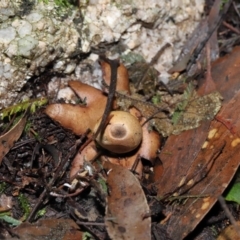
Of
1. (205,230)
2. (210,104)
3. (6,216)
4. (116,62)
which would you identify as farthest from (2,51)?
(205,230)

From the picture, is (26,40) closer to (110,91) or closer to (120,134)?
(110,91)

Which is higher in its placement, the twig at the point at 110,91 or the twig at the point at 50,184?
the twig at the point at 110,91

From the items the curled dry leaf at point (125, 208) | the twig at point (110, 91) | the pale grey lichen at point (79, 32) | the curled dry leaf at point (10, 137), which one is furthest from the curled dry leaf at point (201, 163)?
the curled dry leaf at point (10, 137)

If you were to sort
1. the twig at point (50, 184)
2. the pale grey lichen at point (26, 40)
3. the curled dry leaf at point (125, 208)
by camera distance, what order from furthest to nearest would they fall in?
the pale grey lichen at point (26, 40)
the twig at point (50, 184)
the curled dry leaf at point (125, 208)

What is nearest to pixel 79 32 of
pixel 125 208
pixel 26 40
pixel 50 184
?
pixel 26 40

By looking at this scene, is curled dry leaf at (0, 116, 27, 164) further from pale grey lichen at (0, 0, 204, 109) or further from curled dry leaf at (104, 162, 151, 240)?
curled dry leaf at (104, 162, 151, 240)

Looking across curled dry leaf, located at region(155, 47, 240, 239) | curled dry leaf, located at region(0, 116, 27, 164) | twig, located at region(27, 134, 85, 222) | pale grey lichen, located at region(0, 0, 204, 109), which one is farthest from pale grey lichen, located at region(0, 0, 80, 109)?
curled dry leaf, located at region(155, 47, 240, 239)

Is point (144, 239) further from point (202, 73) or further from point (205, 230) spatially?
point (202, 73)

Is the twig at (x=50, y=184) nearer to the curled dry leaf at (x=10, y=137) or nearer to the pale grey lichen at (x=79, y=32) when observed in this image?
the curled dry leaf at (x=10, y=137)
